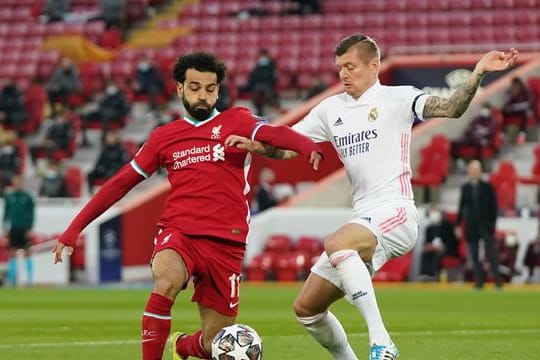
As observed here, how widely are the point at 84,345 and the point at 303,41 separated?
22.0 m

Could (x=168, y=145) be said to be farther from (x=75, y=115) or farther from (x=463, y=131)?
(x=75, y=115)

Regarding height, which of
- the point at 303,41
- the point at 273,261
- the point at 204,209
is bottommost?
the point at 273,261

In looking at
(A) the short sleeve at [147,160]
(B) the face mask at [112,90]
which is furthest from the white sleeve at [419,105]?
(B) the face mask at [112,90]

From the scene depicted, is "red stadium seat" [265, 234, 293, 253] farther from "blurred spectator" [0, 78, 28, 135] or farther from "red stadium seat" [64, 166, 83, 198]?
"blurred spectator" [0, 78, 28, 135]

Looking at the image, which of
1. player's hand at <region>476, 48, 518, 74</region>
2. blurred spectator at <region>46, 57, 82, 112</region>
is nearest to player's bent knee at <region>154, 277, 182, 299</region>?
player's hand at <region>476, 48, 518, 74</region>

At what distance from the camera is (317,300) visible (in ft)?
28.4

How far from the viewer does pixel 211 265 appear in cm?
848

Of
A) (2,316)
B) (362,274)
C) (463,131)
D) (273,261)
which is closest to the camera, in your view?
(362,274)

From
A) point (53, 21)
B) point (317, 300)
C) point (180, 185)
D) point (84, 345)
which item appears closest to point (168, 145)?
point (180, 185)

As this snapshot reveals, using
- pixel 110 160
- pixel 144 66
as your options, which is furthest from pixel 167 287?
pixel 144 66

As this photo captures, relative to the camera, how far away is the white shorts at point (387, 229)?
8.52 m

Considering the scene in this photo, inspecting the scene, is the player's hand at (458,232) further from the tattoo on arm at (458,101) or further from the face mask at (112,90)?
the tattoo on arm at (458,101)

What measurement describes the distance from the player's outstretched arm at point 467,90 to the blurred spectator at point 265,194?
18099 mm

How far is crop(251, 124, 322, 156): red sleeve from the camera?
27.4 ft
